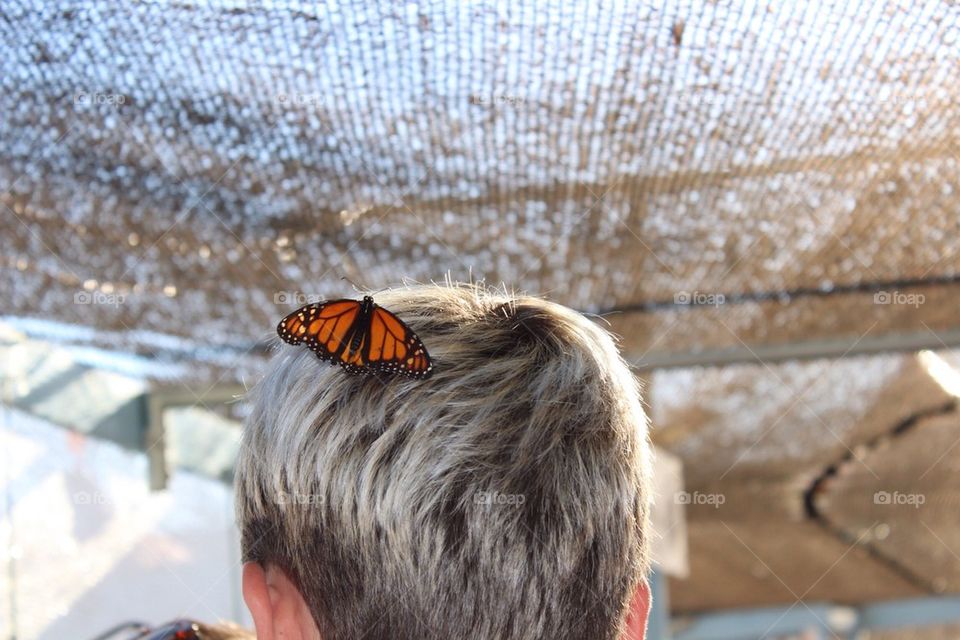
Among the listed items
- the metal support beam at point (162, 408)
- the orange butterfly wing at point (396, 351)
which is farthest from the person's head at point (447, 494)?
the metal support beam at point (162, 408)

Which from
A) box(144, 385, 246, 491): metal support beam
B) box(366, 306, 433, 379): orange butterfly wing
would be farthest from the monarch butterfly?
box(144, 385, 246, 491): metal support beam

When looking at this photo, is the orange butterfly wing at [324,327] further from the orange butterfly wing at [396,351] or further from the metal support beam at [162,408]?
the metal support beam at [162,408]

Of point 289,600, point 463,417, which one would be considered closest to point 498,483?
point 463,417

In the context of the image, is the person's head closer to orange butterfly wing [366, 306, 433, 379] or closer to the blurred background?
orange butterfly wing [366, 306, 433, 379]

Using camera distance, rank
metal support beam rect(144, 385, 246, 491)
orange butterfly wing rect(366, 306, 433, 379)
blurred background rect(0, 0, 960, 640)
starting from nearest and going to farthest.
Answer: orange butterfly wing rect(366, 306, 433, 379)
blurred background rect(0, 0, 960, 640)
metal support beam rect(144, 385, 246, 491)

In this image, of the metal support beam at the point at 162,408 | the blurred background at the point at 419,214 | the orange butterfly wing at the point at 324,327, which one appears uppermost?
the orange butterfly wing at the point at 324,327

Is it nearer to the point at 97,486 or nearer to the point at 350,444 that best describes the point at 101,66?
the point at 350,444

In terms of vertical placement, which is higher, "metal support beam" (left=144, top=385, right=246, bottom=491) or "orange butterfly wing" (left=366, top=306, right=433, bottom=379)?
"orange butterfly wing" (left=366, top=306, right=433, bottom=379)
